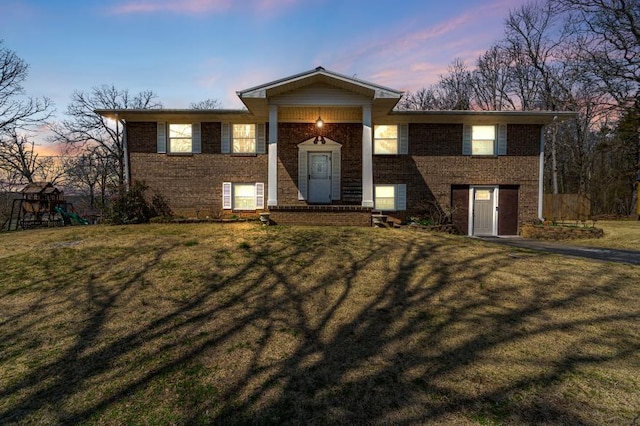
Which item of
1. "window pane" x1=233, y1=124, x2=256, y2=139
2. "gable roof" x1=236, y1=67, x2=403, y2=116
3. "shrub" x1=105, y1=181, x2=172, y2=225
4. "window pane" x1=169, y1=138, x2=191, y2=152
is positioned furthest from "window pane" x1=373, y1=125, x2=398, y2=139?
"shrub" x1=105, y1=181, x2=172, y2=225

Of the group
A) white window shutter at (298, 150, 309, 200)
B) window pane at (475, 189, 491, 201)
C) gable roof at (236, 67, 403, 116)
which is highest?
gable roof at (236, 67, 403, 116)

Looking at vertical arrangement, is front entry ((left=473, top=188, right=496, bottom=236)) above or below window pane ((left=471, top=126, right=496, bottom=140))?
below

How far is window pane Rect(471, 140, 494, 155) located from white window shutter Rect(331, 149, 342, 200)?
5.74 m

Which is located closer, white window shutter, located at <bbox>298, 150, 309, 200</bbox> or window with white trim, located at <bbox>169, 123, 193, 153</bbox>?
white window shutter, located at <bbox>298, 150, 309, 200</bbox>

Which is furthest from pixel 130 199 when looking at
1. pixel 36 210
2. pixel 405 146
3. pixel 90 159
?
pixel 90 159

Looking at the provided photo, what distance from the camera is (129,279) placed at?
231 inches

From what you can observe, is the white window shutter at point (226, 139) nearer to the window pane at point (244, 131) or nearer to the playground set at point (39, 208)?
the window pane at point (244, 131)

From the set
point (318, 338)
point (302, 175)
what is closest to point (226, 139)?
point (302, 175)

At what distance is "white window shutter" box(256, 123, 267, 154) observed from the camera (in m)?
13.8

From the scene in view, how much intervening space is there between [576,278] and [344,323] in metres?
4.48

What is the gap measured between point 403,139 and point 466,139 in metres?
2.69

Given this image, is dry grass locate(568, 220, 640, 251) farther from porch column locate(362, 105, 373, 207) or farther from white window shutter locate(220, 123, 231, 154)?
white window shutter locate(220, 123, 231, 154)

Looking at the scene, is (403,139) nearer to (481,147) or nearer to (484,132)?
(481,147)

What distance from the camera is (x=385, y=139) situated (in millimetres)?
14062
